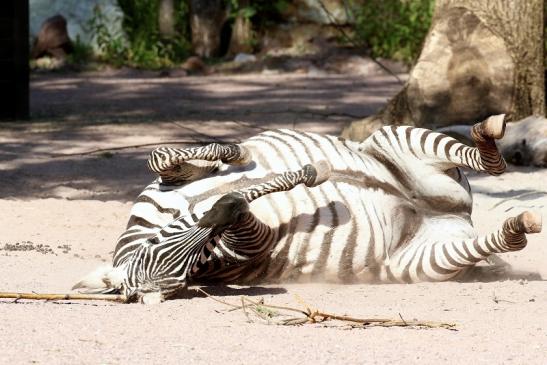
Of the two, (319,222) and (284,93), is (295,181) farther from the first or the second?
(284,93)

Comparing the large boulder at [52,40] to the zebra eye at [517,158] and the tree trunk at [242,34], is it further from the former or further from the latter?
the zebra eye at [517,158]

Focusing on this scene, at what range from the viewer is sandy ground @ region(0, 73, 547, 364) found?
345cm

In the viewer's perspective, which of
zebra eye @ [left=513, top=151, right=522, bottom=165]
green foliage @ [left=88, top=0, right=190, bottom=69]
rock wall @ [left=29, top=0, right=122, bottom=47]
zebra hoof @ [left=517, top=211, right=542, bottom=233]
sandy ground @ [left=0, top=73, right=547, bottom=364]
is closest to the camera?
sandy ground @ [left=0, top=73, right=547, bottom=364]

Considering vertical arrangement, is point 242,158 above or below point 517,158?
above

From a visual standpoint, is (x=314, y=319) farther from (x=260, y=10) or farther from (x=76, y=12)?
(x=76, y=12)

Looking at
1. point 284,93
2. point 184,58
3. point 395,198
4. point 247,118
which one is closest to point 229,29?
point 184,58

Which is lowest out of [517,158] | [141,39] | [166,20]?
[141,39]

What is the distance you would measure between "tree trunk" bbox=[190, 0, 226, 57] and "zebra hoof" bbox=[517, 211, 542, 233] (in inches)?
486

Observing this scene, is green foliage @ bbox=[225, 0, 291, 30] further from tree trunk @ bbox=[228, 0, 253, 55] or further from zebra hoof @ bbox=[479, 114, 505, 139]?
zebra hoof @ bbox=[479, 114, 505, 139]

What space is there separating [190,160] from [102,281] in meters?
0.61

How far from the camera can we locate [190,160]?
15.1 feet

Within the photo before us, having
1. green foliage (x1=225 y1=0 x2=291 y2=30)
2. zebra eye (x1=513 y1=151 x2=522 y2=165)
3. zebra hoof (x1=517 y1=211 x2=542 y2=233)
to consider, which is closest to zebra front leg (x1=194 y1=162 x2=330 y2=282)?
zebra hoof (x1=517 y1=211 x2=542 y2=233)

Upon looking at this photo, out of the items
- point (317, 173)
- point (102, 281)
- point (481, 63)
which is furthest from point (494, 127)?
point (481, 63)

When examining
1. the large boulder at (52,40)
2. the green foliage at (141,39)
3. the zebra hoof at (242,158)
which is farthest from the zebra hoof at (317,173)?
the large boulder at (52,40)
